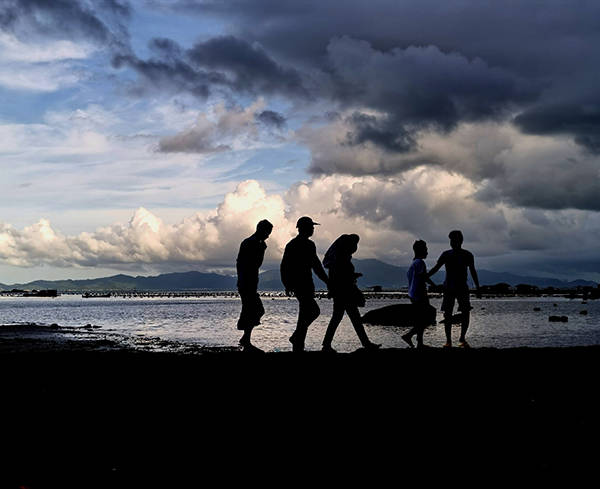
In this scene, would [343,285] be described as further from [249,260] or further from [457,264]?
[457,264]

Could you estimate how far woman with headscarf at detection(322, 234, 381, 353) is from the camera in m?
13.1

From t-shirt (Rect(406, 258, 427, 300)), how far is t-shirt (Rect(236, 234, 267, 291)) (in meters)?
3.97

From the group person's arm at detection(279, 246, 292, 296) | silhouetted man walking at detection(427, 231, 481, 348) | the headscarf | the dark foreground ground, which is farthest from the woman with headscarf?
silhouetted man walking at detection(427, 231, 481, 348)

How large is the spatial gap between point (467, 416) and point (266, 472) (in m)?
3.02

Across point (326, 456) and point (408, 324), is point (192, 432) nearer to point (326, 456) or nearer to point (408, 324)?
point (326, 456)

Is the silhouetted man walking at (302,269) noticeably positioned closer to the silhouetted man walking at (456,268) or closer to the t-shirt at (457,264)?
the silhouetted man walking at (456,268)

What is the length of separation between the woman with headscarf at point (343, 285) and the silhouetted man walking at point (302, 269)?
50 cm

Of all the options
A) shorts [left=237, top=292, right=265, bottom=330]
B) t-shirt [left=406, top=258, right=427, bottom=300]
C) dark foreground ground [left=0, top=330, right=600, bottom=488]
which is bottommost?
dark foreground ground [left=0, top=330, right=600, bottom=488]

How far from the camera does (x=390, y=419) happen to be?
6.95m

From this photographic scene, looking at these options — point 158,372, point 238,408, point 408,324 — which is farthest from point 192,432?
point 408,324

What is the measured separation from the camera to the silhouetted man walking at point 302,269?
12.7m

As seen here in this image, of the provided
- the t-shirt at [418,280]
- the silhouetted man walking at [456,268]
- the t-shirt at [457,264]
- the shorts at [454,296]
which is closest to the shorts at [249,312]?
the t-shirt at [418,280]

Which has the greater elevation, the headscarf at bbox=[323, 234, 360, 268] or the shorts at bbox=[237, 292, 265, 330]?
the headscarf at bbox=[323, 234, 360, 268]

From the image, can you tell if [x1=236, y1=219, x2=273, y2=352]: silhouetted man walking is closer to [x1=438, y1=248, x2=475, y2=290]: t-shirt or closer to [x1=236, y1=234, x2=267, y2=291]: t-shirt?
[x1=236, y1=234, x2=267, y2=291]: t-shirt
